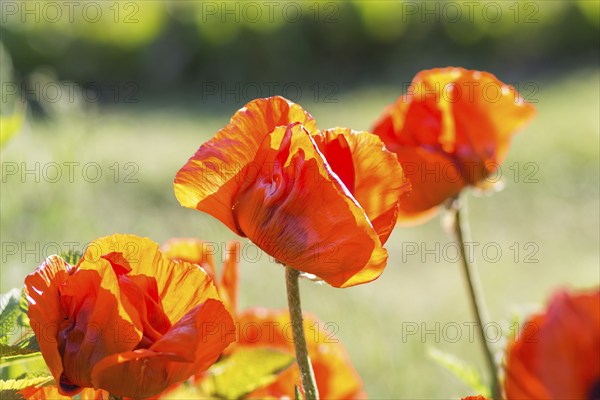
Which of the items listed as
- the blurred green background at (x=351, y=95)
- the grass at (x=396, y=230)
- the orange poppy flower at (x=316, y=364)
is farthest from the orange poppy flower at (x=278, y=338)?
the blurred green background at (x=351, y=95)

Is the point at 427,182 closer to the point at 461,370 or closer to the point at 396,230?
the point at 461,370

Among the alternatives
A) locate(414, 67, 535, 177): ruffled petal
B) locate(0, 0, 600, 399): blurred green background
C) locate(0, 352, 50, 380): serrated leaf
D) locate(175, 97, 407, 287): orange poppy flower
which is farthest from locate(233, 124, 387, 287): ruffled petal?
locate(0, 0, 600, 399): blurred green background

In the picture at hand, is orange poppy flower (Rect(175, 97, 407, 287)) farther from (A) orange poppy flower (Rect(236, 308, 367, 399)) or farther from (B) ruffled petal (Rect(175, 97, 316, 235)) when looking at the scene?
(A) orange poppy flower (Rect(236, 308, 367, 399))

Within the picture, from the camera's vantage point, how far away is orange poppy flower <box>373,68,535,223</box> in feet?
1.94

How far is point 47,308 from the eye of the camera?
0.37 metres

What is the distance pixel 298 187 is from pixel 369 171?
29 millimetres

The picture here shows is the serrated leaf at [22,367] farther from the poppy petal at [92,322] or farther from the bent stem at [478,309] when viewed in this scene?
the bent stem at [478,309]

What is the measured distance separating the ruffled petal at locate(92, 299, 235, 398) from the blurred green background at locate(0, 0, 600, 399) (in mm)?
1075

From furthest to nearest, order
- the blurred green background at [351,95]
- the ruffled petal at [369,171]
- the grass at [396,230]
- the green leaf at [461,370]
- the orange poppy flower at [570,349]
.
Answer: the blurred green background at [351,95] < the grass at [396,230] < the green leaf at [461,370] < the ruffled petal at [369,171] < the orange poppy flower at [570,349]

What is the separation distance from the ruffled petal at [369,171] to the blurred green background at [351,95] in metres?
1.04

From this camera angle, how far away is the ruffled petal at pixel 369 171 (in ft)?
1.32

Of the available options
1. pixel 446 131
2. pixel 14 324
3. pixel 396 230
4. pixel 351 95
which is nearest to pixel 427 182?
pixel 446 131

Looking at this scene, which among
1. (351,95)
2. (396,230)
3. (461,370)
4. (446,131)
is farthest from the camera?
(351,95)

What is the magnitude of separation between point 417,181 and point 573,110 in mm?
3734
